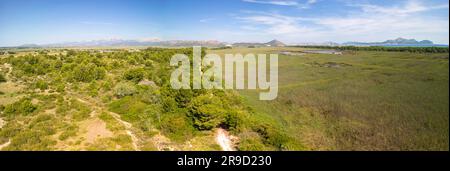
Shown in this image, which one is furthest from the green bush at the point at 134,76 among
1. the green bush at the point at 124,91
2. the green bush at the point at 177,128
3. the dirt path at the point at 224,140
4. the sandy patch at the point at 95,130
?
the dirt path at the point at 224,140

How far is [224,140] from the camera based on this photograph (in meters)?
18.3

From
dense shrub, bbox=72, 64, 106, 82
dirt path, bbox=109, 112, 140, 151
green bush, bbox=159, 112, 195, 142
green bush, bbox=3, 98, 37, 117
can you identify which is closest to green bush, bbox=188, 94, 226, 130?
green bush, bbox=159, 112, 195, 142

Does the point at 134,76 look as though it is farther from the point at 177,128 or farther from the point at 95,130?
the point at 177,128

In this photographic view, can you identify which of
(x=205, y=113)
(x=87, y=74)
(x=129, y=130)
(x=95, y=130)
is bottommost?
(x=129, y=130)

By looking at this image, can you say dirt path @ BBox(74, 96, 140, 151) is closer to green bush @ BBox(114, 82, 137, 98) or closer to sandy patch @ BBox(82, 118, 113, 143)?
sandy patch @ BBox(82, 118, 113, 143)

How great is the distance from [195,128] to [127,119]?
517 centimetres

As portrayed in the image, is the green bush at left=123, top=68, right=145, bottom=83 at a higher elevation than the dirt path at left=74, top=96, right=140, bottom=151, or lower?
higher

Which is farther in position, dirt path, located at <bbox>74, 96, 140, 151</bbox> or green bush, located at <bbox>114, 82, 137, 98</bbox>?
green bush, located at <bbox>114, 82, 137, 98</bbox>

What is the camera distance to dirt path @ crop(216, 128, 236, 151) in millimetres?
17266

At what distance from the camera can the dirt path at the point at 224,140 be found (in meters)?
17.3

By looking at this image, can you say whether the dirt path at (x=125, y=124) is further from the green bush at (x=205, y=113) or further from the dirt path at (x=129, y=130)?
the green bush at (x=205, y=113)

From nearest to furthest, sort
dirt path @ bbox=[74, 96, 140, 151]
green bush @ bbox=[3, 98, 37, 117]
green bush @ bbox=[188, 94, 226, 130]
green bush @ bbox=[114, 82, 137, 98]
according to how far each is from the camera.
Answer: dirt path @ bbox=[74, 96, 140, 151]
green bush @ bbox=[188, 94, 226, 130]
green bush @ bbox=[3, 98, 37, 117]
green bush @ bbox=[114, 82, 137, 98]

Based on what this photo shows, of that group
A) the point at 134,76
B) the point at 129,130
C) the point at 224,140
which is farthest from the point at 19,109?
the point at 134,76
